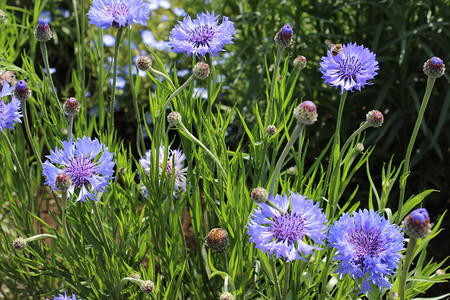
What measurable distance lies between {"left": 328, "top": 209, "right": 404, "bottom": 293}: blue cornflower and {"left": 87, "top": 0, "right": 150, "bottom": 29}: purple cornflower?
1.93ft

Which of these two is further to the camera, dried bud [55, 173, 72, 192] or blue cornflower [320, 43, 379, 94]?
blue cornflower [320, 43, 379, 94]

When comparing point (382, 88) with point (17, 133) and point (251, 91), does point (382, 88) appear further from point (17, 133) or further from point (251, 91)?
point (17, 133)

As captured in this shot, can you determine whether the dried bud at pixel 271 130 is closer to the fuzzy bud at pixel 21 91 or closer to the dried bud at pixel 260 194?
the dried bud at pixel 260 194

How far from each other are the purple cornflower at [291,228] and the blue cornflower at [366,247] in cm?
5

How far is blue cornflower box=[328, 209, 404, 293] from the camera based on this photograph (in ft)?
2.75

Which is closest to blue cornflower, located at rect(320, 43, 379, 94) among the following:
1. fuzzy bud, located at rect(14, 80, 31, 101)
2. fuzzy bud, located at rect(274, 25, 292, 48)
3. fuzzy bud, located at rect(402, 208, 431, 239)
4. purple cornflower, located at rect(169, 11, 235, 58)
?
fuzzy bud, located at rect(274, 25, 292, 48)

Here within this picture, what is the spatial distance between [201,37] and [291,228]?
47cm

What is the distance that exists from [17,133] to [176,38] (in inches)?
22.4

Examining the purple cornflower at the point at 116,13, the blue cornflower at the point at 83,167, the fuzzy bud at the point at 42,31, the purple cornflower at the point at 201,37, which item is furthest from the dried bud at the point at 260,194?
the fuzzy bud at the point at 42,31

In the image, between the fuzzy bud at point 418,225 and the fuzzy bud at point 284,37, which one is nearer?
the fuzzy bud at point 418,225

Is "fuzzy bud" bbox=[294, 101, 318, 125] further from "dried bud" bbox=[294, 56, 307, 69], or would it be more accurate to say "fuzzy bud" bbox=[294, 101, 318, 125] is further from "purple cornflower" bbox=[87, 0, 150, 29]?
"purple cornflower" bbox=[87, 0, 150, 29]

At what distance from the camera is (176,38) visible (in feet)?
3.62

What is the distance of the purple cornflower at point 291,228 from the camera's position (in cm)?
81

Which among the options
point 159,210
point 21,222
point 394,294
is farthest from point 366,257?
point 21,222
